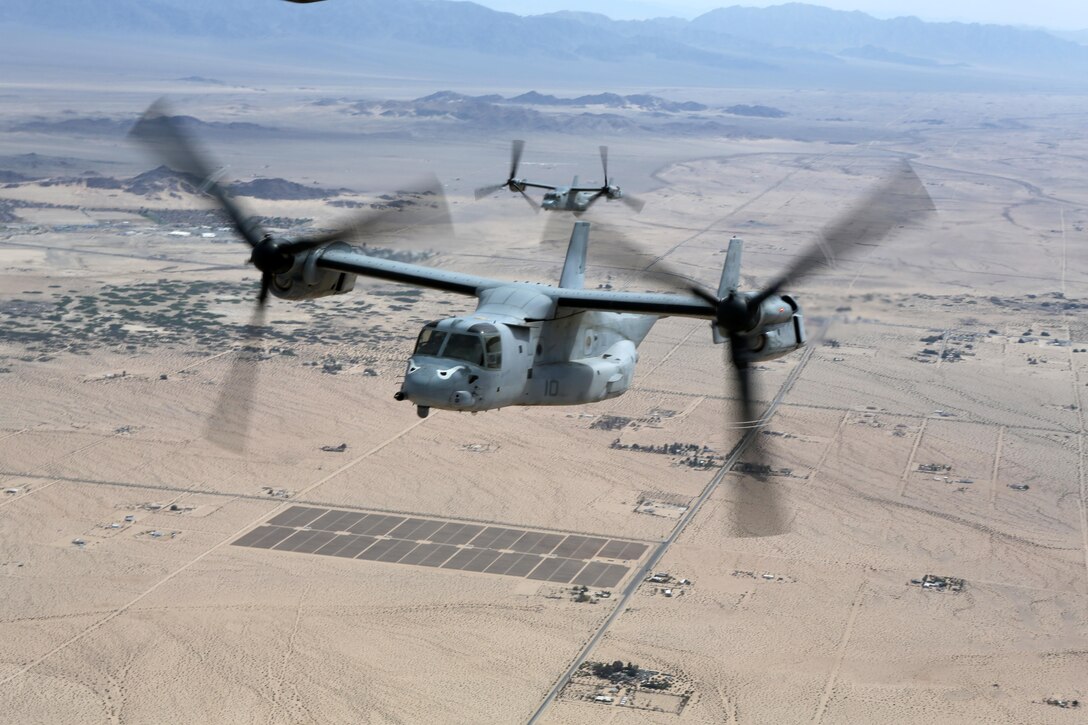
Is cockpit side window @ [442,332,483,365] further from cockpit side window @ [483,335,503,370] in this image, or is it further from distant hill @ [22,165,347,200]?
distant hill @ [22,165,347,200]

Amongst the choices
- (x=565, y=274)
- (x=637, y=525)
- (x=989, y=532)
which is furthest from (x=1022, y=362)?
(x=565, y=274)

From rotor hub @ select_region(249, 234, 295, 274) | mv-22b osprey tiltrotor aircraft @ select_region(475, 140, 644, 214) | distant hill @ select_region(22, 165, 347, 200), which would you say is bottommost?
distant hill @ select_region(22, 165, 347, 200)

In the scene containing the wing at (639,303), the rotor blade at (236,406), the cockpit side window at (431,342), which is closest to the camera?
the cockpit side window at (431,342)

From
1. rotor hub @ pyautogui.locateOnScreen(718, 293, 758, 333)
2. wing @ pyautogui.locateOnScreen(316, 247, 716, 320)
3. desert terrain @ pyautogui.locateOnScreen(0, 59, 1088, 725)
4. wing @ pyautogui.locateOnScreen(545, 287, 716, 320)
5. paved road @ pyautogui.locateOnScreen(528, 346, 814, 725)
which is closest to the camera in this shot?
rotor hub @ pyautogui.locateOnScreen(718, 293, 758, 333)

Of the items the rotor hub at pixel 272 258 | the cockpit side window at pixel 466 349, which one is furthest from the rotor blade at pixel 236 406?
the cockpit side window at pixel 466 349

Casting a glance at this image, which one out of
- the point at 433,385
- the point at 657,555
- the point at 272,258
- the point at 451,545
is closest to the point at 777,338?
the point at 433,385

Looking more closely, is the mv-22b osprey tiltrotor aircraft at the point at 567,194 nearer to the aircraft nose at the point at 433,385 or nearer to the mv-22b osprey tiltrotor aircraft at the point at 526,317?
the mv-22b osprey tiltrotor aircraft at the point at 526,317

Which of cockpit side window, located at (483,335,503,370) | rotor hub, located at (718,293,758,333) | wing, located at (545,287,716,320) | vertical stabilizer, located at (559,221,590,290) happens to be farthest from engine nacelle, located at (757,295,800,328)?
vertical stabilizer, located at (559,221,590,290)
